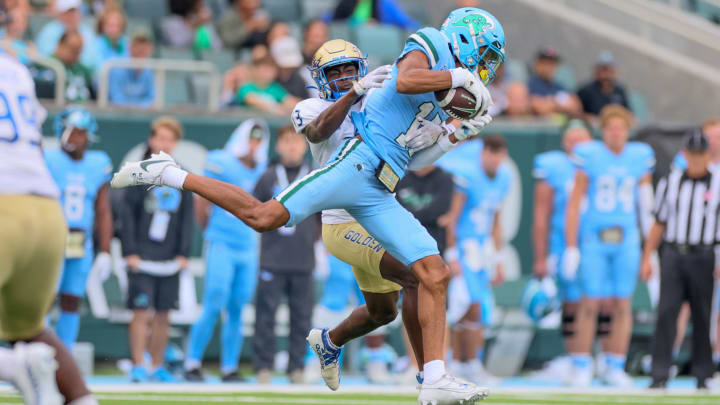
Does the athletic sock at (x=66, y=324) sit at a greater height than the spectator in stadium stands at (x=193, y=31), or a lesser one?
lesser

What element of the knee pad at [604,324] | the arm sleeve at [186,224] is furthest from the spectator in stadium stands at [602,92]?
the arm sleeve at [186,224]

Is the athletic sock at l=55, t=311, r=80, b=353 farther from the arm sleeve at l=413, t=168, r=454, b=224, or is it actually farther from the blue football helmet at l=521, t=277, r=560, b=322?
the blue football helmet at l=521, t=277, r=560, b=322

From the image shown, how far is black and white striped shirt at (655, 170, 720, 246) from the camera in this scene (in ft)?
32.3

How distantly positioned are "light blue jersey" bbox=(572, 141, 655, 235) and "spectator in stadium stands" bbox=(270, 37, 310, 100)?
2.85m

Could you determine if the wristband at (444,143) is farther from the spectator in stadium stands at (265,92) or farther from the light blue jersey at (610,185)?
the spectator in stadium stands at (265,92)

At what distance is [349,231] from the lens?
6.63m

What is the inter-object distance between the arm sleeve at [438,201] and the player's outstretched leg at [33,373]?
20.4 ft

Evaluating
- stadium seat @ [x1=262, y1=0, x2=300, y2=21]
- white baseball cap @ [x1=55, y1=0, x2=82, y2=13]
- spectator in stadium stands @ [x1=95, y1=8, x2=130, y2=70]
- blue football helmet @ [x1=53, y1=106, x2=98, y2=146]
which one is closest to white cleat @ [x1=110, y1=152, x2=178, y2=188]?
blue football helmet @ [x1=53, y1=106, x2=98, y2=146]

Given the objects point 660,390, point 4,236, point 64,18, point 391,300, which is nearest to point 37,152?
point 4,236

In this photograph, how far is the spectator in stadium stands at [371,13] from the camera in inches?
584

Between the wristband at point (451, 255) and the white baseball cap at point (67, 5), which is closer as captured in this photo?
the wristband at point (451, 255)

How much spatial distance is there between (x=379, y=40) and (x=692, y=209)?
18.0 feet

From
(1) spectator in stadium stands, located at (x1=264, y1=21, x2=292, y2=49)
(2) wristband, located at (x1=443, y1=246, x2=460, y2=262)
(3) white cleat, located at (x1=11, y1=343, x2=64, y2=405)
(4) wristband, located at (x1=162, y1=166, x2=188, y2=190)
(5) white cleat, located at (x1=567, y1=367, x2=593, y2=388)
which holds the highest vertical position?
(1) spectator in stadium stands, located at (x1=264, y1=21, x2=292, y2=49)

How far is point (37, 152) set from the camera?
452 centimetres
